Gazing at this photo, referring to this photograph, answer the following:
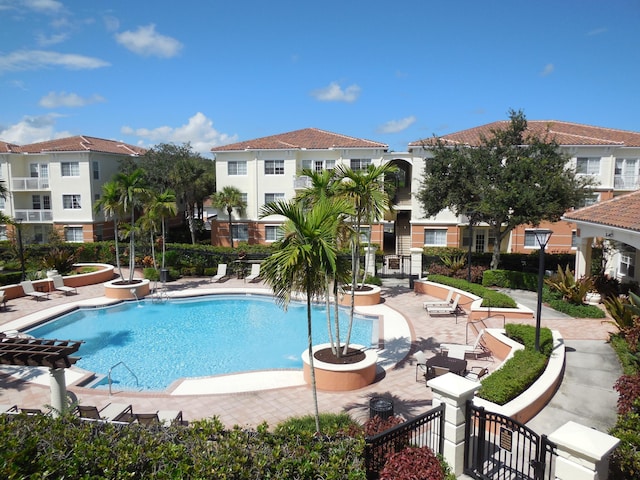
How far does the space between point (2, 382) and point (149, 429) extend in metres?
8.44

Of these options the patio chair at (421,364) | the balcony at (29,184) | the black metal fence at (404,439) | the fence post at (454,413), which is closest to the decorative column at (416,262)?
the patio chair at (421,364)

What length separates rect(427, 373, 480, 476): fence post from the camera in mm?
7422

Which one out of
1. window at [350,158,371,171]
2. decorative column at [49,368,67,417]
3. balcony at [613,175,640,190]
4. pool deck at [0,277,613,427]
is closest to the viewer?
decorative column at [49,368,67,417]

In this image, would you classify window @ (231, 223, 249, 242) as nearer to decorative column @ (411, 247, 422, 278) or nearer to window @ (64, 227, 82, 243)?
window @ (64, 227, 82, 243)

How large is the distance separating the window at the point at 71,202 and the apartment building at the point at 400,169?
1116 centimetres

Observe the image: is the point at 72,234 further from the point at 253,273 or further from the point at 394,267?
A: the point at 394,267

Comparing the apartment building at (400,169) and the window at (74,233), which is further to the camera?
the window at (74,233)

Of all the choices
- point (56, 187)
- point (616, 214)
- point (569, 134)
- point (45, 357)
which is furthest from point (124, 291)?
point (569, 134)

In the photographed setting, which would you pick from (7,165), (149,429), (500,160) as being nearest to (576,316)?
(500,160)

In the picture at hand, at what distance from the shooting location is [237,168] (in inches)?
1449

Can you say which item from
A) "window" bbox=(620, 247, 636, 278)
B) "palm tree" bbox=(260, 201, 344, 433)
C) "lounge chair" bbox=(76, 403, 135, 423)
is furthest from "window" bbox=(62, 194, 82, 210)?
"window" bbox=(620, 247, 636, 278)

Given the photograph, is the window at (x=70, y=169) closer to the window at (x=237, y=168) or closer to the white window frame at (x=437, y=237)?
the window at (x=237, y=168)

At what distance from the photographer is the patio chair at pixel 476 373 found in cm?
1164

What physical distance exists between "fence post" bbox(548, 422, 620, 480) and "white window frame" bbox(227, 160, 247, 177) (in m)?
33.1
